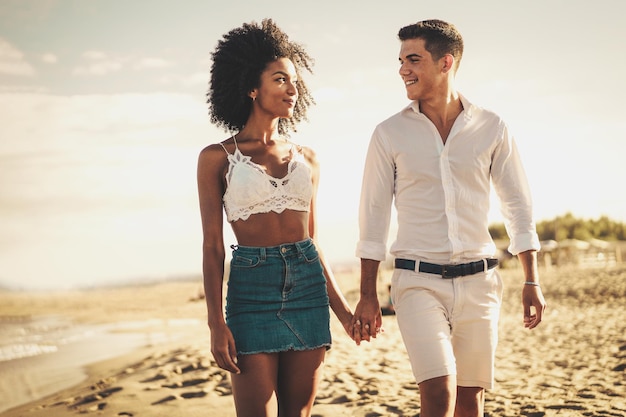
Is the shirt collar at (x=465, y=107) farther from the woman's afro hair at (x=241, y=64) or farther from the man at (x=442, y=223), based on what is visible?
the woman's afro hair at (x=241, y=64)

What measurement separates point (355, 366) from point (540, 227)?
69.0 metres

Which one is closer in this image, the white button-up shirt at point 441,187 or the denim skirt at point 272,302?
the denim skirt at point 272,302

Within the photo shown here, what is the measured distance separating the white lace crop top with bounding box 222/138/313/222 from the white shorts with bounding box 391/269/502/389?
0.65 meters

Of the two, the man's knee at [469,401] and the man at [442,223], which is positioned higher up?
the man at [442,223]

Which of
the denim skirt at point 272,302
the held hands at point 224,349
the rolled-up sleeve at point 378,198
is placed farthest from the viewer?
the rolled-up sleeve at point 378,198

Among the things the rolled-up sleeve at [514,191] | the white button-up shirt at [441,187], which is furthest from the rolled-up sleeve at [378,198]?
the rolled-up sleeve at [514,191]

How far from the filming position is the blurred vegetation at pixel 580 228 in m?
70.1

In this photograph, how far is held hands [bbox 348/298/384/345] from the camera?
3473 millimetres

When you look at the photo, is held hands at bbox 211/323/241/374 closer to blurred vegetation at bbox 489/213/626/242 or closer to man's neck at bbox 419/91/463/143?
man's neck at bbox 419/91/463/143

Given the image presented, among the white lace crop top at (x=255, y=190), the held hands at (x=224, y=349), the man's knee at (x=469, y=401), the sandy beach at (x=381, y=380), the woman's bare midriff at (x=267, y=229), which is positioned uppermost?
the white lace crop top at (x=255, y=190)

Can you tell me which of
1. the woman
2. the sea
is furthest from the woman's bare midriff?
the sea

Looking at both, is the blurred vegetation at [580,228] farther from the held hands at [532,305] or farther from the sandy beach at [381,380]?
the held hands at [532,305]

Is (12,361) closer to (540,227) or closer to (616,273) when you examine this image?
(616,273)

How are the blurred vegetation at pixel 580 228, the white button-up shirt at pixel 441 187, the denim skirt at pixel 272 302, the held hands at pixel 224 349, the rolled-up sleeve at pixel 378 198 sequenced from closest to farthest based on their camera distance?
the held hands at pixel 224 349, the denim skirt at pixel 272 302, the white button-up shirt at pixel 441 187, the rolled-up sleeve at pixel 378 198, the blurred vegetation at pixel 580 228
